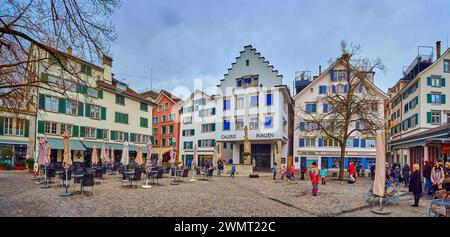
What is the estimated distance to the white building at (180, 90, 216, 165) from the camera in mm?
53500

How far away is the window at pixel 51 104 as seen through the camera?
35188 millimetres

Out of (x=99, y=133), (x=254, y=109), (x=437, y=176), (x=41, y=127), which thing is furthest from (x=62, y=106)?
(x=437, y=176)

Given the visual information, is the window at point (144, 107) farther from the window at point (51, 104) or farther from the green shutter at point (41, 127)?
the green shutter at point (41, 127)

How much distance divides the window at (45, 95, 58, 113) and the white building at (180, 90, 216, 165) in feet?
79.1

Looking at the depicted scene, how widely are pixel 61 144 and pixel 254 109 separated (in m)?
23.2

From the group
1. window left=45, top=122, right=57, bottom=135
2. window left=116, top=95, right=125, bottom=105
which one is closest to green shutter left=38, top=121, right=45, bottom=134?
window left=45, top=122, right=57, bottom=135

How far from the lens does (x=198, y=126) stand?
55.6 m

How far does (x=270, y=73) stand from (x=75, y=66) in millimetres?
34765

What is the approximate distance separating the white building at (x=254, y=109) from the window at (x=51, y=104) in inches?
796

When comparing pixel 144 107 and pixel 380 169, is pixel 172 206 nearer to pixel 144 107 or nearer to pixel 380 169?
pixel 380 169

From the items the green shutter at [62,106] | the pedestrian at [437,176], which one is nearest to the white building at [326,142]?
the pedestrian at [437,176]
